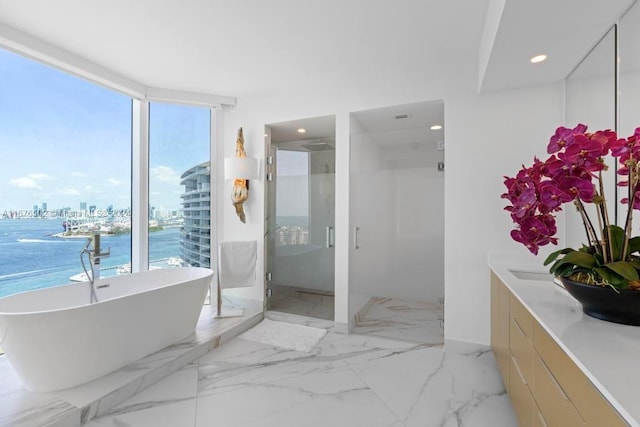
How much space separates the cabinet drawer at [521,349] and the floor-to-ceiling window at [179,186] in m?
3.21

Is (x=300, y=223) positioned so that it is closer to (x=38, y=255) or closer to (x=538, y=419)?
(x=38, y=255)

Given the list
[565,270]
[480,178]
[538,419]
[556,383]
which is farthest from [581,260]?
[480,178]

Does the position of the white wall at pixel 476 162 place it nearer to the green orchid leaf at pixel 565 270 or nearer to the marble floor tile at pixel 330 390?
the marble floor tile at pixel 330 390

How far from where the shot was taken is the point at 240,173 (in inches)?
133

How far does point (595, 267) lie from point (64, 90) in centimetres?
402

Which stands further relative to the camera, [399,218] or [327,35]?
[399,218]

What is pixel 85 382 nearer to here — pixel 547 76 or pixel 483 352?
pixel 483 352

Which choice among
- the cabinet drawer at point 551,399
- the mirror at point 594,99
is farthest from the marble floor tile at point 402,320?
the cabinet drawer at point 551,399

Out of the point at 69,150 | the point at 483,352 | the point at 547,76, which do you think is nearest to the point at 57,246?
the point at 69,150

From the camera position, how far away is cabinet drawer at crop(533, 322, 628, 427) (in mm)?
726

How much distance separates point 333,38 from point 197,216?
255 cm

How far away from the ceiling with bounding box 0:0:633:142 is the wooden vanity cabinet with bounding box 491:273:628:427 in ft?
5.09

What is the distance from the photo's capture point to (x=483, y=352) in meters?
2.57

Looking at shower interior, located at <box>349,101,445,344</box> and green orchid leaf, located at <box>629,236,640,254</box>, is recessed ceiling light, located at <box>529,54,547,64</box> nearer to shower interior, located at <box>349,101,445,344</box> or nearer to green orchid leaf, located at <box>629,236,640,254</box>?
shower interior, located at <box>349,101,445,344</box>
